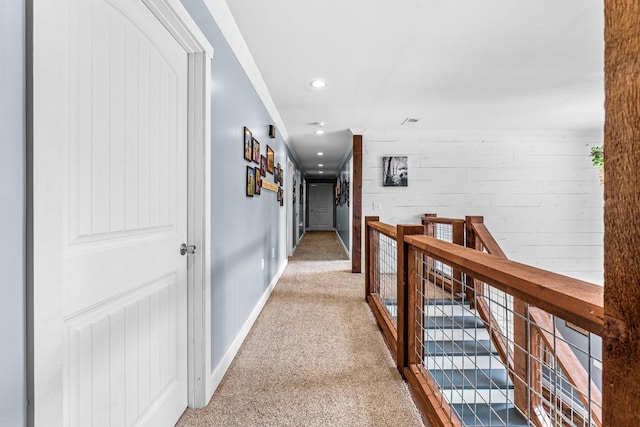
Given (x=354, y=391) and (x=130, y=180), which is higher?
(x=130, y=180)

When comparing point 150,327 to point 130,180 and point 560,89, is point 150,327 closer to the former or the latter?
point 130,180

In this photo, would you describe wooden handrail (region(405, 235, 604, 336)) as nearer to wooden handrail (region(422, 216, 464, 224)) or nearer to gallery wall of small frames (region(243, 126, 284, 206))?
gallery wall of small frames (region(243, 126, 284, 206))

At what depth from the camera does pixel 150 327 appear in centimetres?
125

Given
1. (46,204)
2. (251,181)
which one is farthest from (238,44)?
Result: (46,204)

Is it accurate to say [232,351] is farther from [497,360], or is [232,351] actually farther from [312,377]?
[497,360]

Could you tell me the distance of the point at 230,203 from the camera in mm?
2043

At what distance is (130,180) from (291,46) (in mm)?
1637

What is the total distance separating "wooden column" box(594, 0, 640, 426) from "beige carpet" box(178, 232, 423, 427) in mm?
1169

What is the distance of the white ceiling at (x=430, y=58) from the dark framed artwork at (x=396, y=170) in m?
0.62

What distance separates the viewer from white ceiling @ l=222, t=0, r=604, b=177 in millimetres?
1867

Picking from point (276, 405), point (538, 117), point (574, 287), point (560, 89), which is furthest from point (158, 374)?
point (538, 117)
